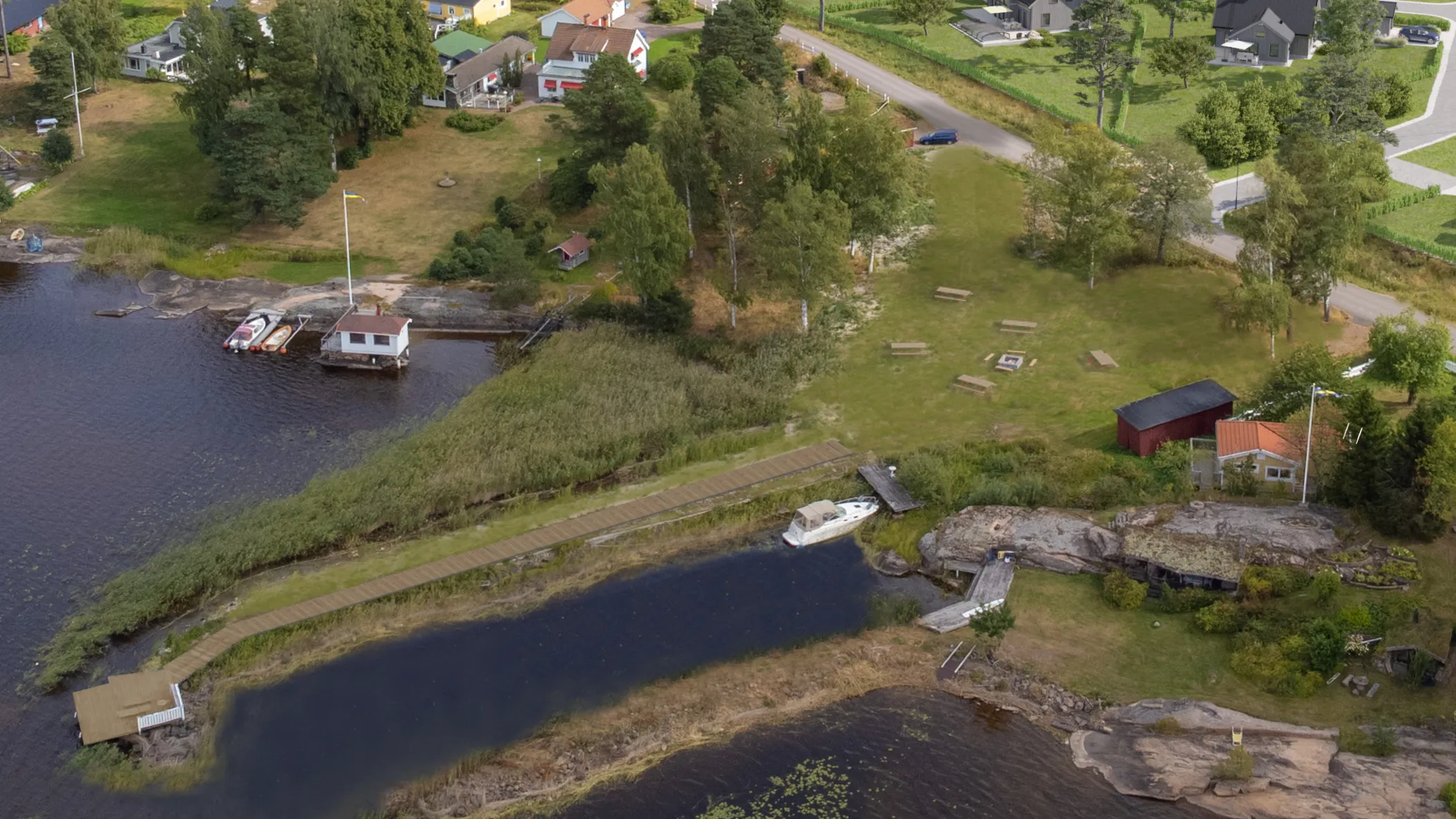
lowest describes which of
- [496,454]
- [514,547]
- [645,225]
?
[514,547]

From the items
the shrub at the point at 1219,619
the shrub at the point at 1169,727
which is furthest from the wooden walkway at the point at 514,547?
the shrub at the point at 1169,727

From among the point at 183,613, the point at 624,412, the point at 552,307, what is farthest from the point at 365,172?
the point at 183,613


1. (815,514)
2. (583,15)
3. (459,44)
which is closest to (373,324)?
(815,514)

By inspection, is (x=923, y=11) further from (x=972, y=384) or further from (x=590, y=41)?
(x=972, y=384)

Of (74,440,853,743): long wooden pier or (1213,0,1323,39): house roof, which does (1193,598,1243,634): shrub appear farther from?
(1213,0,1323,39): house roof

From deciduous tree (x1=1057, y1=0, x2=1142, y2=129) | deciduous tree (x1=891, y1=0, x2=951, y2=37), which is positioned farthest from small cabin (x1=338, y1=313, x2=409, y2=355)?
deciduous tree (x1=891, y1=0, x2=951, y2=37)

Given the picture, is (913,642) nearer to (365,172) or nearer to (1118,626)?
(1118,626)
